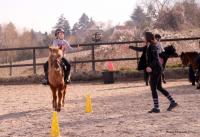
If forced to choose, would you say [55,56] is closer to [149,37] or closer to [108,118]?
[108,118]

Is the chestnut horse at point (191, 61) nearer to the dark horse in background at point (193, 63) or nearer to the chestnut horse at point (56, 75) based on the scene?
the dark horse in background at point (193, 63)

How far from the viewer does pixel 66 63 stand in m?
12.4

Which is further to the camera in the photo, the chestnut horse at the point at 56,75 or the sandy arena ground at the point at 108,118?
the chestnut horse at the point at 56,75

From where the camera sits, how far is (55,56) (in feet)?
37.3

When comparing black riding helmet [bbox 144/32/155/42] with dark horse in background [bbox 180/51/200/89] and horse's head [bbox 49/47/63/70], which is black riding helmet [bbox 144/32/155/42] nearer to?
horse's head [bbox 49/47/63/70]

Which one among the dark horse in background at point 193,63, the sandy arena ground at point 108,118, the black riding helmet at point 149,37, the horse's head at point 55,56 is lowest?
the sandy arena ground at point 108,118

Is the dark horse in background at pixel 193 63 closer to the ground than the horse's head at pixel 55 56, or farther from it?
closer to the ground

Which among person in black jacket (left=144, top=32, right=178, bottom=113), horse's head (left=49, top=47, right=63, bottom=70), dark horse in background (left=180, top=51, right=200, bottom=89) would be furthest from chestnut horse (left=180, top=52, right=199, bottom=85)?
horse's head (left=49, top=47, right=63, bottom=70)

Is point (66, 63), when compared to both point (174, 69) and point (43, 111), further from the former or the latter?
point (174, 69)

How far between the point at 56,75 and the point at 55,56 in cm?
61

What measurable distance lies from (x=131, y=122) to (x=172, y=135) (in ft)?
5.47

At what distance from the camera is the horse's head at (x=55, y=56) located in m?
11.4

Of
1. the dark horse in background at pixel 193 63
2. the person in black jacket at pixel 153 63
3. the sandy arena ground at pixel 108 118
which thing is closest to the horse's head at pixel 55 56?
the sandy arena ground at pixel 108 118

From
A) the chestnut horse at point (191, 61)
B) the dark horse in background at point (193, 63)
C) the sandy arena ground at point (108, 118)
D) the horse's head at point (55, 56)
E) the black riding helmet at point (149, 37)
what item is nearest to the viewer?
the sandy arena ground at point (108, 118)
